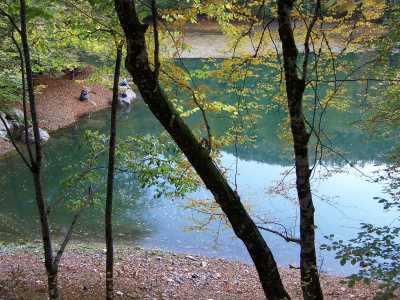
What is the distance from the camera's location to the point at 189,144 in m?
3.23

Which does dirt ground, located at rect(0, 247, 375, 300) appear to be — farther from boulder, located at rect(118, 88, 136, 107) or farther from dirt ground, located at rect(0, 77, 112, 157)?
boulder, located at rect(118, 88, 136, 107)

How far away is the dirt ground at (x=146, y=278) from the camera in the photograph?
8403 millimetres

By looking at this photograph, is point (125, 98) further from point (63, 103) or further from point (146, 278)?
point (146, 278)

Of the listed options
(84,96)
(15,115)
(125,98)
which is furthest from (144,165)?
(125,98)

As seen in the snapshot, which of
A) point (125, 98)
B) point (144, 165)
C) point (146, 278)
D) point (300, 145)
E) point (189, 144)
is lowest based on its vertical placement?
point (189, 144)

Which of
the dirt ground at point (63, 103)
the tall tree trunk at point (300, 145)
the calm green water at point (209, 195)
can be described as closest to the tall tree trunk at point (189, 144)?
the tall tree trunk at point (300, 145)

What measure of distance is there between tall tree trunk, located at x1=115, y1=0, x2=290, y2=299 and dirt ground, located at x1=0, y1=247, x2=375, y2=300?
4733 mm

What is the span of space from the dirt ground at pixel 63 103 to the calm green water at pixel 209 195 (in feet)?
7.73

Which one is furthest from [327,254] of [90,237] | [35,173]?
[35,173]

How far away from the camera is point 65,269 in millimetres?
9742

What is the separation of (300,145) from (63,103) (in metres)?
22.2

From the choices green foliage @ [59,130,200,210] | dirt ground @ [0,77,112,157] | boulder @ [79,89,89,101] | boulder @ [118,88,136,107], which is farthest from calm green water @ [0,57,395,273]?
boulder @ [118,88,136,107]

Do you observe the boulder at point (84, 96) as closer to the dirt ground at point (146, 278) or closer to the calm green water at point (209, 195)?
the calm green water at point (209, 195)

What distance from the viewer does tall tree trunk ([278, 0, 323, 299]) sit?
313cm
